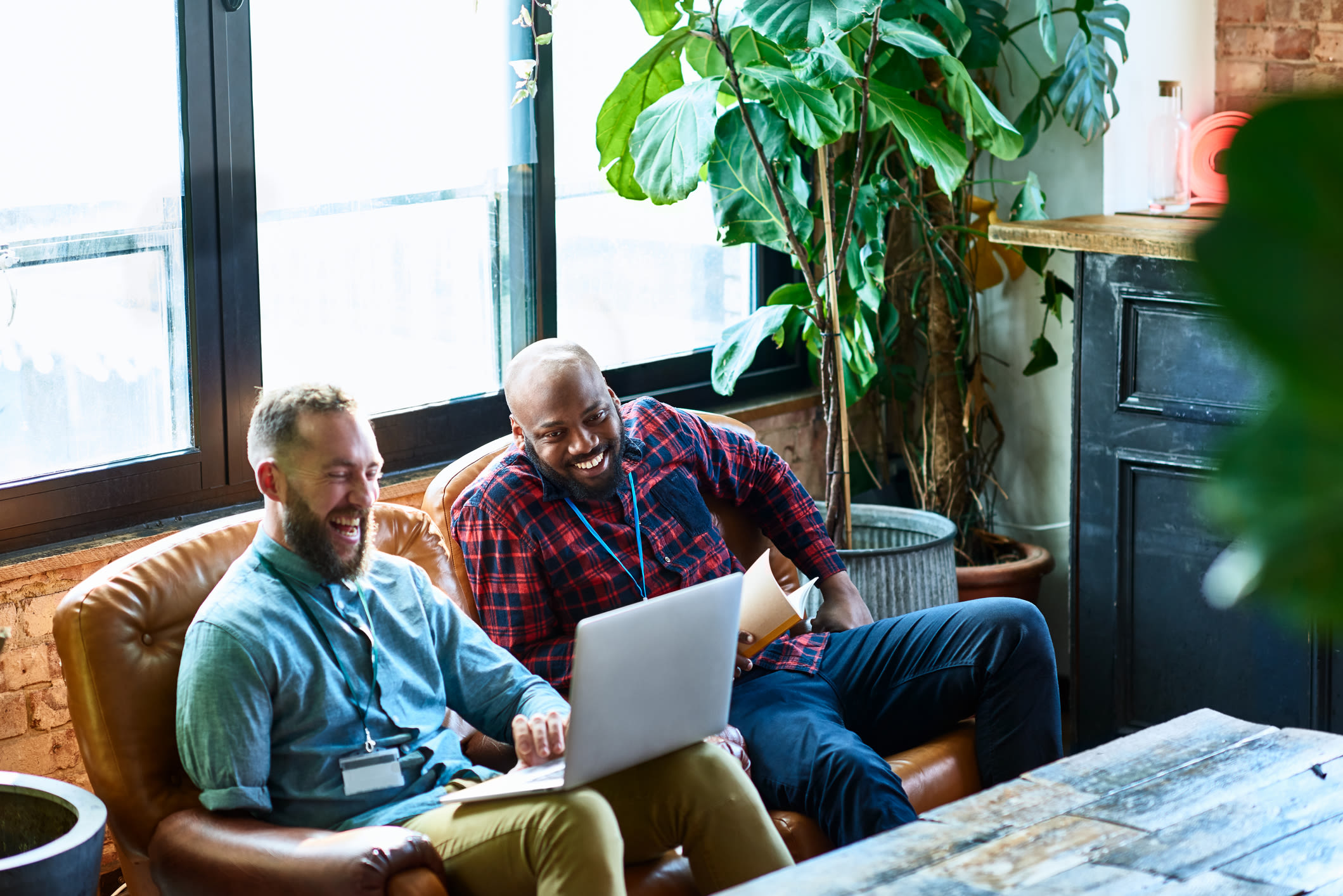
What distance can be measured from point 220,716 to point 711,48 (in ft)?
5.89

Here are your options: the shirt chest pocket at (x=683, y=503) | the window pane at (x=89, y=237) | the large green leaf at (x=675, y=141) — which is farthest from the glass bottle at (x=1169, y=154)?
the window pane at (x=89, y=237)

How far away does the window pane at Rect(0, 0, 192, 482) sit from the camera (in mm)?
2514

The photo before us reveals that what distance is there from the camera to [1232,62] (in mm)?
3719

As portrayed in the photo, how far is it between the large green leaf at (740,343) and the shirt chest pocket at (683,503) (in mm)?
674

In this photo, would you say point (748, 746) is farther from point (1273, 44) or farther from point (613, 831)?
point (1273, 44)

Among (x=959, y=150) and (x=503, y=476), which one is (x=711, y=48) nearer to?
(x=959, y=150)

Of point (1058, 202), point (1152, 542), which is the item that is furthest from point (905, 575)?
point (1058, 202)

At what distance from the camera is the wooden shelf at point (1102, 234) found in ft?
9.78

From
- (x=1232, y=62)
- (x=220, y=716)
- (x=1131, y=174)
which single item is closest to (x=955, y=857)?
(x=220, y=716)

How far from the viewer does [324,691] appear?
6.72 ft

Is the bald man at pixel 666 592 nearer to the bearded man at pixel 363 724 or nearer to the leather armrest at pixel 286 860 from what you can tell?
the bearded man at pixel 363 724

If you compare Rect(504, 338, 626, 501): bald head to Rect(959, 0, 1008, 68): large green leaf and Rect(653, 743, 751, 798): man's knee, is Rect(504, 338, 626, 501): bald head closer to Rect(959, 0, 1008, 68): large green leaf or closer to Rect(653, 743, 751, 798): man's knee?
Rect(653, 743, 751, 798): man's knee

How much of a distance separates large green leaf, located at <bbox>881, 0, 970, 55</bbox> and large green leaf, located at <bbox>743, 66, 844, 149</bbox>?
0.31 metres

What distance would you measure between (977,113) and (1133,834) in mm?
1817
